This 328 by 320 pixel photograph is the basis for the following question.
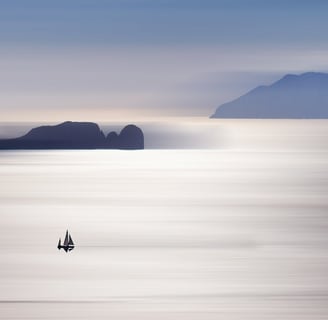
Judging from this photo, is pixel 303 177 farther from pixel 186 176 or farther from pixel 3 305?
pixel 3 305

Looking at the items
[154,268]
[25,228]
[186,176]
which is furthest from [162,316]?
[186,176]

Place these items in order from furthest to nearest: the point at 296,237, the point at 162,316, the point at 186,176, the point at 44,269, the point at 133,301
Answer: the point at 186,176 → the point at 296,237 → the point at 44,269 → the point at 133,301 → the point at 162,316

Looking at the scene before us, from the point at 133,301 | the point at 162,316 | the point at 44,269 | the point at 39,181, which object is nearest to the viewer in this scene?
the point at 162,316

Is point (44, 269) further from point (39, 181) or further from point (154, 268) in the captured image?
point (39, 181)

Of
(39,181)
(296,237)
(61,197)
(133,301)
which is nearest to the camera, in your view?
(133,301)

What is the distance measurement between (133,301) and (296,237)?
30156 millimetres

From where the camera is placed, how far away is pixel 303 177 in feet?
562

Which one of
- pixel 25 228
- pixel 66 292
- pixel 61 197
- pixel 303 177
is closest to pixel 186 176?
pixel 303 177

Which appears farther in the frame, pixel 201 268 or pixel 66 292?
pixel 201 268

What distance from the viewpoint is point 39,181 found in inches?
6496

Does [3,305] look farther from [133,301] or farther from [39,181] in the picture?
[39,181]

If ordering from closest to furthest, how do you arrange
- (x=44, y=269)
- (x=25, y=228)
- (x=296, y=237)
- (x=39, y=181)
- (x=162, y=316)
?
(x=162, y=316) < (x=44, y=269) < (x=296, y=237) < (x=25, y=228) < (x=39, y=181)

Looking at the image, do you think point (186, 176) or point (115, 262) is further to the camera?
point (186, 176)

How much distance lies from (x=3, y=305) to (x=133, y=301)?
228 inches
